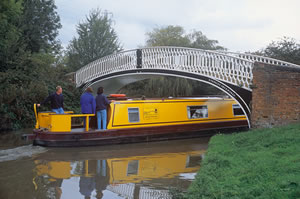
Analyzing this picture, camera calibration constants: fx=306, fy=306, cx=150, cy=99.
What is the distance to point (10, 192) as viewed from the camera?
16.6 ft

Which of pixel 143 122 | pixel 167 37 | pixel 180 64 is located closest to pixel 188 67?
pixel 180 64

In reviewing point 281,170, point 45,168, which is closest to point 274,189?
point 281,170

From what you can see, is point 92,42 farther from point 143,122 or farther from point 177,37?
point 143,122

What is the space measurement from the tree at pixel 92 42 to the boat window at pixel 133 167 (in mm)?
18029

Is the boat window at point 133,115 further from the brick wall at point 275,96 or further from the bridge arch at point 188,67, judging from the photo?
the brick wall at point 275,96

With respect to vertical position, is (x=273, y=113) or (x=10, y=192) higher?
(x=273, y=113)

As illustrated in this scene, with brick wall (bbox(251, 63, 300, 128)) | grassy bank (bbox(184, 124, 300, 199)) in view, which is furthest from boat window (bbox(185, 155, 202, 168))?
brick wall (bbox(251, 63, 300, 128))

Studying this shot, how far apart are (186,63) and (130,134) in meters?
4.30

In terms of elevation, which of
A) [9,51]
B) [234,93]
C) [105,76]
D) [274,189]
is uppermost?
[9,51]

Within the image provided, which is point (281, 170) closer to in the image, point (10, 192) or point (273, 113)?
point (10, 192)

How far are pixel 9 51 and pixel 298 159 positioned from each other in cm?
1451

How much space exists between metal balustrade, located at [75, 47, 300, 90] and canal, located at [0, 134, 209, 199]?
3.10 metres

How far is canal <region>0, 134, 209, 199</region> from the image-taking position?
16.7 ft

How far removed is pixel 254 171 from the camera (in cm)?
443
